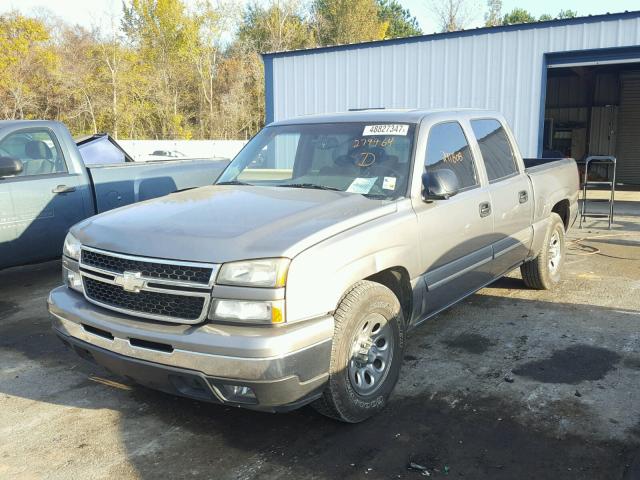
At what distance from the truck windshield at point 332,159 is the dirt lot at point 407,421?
146 centimetres

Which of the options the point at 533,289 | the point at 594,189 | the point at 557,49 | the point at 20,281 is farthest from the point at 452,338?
the point at 594,189

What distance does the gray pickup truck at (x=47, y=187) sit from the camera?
6.14 metres

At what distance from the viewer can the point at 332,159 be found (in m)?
4.46

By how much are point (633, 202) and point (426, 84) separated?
6471mm

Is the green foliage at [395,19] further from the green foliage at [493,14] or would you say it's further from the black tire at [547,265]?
the black tire at [547,265]

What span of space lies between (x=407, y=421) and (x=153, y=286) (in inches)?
68.2

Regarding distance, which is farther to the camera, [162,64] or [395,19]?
[395,19]

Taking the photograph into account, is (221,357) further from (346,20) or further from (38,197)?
(346,20)

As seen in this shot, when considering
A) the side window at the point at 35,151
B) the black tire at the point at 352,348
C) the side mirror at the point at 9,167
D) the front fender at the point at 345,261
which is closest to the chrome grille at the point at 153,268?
the front fender at the point at 345,261

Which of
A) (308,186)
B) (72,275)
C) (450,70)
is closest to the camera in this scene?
(72,275)

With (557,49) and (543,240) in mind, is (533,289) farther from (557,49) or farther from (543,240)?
(557,49)

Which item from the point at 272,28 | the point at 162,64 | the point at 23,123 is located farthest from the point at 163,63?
the point at 23,123

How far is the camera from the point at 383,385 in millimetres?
3686

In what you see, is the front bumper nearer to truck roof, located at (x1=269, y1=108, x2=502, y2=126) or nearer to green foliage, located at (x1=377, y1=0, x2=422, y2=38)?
truck roof, located at (x1=269, y1=108, x2=502, y2=126)
